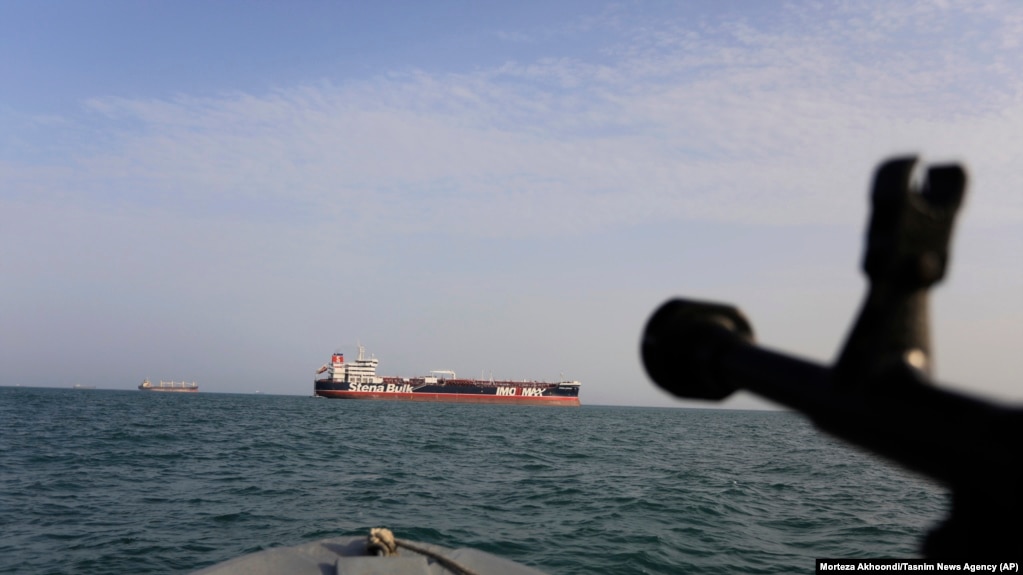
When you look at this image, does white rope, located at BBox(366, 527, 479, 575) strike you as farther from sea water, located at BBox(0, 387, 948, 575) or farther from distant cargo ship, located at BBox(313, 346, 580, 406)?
distant cargo ship, located at BBox(313, 346, 580, 406)

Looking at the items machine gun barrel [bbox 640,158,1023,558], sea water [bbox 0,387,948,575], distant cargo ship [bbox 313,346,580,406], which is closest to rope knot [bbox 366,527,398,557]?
sea water [bbox 0,387,948,575]

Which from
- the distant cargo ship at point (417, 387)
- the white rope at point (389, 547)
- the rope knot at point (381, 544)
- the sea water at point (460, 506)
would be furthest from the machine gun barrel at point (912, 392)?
the distant cargo ship at point (417, 387)

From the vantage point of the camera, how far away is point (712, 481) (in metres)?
16.3

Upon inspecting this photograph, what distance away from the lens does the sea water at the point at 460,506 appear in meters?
9.08

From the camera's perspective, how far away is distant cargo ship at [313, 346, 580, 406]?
9719 cm

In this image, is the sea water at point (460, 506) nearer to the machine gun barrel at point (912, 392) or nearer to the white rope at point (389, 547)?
the white rope at point (389, 547)

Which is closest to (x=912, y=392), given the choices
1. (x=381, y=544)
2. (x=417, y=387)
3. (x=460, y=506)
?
(x=381, y=544)

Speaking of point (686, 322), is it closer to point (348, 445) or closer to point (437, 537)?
point (437, 537)

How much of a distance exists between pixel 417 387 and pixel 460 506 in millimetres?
88021

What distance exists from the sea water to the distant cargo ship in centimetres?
7522

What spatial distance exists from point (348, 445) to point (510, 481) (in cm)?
1049

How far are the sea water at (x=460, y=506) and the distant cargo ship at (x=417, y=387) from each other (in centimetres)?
7522

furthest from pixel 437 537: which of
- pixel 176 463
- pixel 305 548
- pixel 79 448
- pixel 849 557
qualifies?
pixel 79 448

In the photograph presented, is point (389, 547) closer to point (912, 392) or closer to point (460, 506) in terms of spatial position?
point (912, 392)
